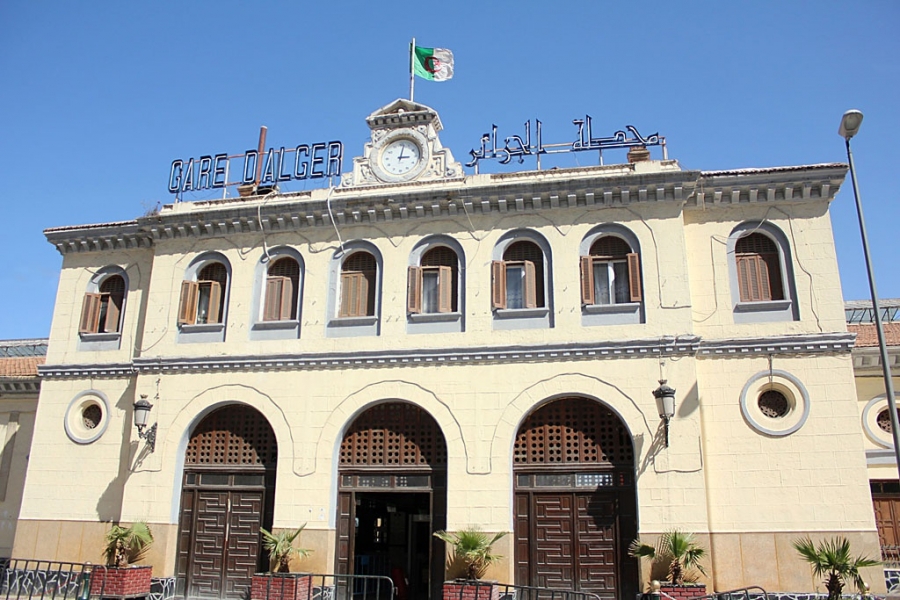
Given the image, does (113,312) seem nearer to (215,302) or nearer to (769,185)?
(215,302)

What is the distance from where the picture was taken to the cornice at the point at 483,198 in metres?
17.2

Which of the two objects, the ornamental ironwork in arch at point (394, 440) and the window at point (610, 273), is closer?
the window at point (610, 273)

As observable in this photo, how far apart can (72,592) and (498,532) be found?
10.1 m

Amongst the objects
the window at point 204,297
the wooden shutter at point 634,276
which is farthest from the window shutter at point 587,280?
the window at point 204,297

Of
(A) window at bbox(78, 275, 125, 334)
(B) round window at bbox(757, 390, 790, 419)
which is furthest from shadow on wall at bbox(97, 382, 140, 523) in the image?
(B) round window at bbox(757, 390, 790, 419)

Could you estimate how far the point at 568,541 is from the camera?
53.1ft

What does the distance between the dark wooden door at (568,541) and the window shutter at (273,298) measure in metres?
7.47

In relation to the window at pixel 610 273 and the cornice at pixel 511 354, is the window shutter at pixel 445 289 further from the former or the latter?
the window at pixel 610 273

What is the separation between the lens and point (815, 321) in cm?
1648

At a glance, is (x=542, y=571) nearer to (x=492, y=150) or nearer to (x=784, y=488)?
(x=784, y=488)

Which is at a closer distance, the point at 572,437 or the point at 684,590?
the point at 684,590

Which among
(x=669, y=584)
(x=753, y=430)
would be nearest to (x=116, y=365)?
(x=669, y=584)

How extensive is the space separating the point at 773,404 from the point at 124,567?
14475mm

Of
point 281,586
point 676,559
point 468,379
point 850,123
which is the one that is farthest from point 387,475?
point 850,123
